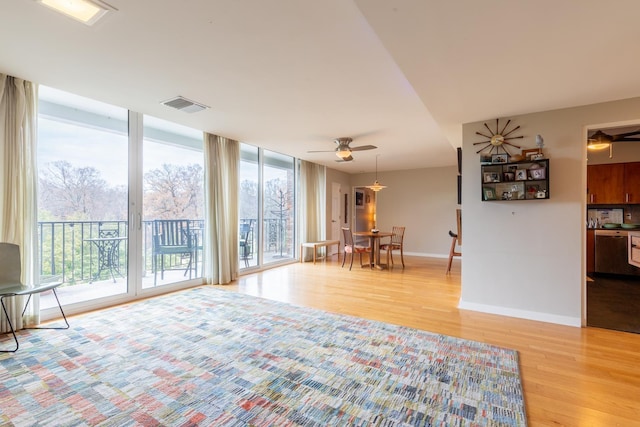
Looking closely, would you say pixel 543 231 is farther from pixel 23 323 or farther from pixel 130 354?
pixel 23 323

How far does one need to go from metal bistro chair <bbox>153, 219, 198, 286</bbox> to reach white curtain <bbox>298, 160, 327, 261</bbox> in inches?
116

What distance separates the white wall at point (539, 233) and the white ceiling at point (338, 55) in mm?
183

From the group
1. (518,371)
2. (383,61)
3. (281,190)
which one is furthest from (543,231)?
(281,190)

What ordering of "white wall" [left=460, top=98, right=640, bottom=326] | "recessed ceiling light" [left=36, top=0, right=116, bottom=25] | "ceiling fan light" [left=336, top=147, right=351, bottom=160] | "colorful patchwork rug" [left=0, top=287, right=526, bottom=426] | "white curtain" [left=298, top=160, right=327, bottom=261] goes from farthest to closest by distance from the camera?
"white curtain" [left=298, top=160, right=327, bottom=261]
"ceiling fan light" [left=336, top=147, right=351, bottom=160]
"white wall" [left=460, top=98, right=640, bottom=326]
"recessed ceiling light" [left=36, top=0, right=116, bottom=25]
"colorful patchwork rug" [left=0, top=287, right=526, bottom=426]

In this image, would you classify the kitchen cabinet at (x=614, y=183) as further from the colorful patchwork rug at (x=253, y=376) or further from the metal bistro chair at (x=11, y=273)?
the metal bistro chair at (x=11, y=273)

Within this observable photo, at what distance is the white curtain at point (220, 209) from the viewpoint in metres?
4.63

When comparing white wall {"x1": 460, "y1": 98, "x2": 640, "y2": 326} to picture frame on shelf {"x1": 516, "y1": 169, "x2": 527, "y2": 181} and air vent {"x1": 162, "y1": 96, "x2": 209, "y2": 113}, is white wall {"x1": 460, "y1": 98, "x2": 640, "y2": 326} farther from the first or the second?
air vent {"x1": 162, "y1": 96, "x2": 209, "y2": 113}

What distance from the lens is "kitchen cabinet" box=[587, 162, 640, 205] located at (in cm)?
496

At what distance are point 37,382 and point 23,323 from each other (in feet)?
4.48

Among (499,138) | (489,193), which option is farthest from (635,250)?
(499,138)

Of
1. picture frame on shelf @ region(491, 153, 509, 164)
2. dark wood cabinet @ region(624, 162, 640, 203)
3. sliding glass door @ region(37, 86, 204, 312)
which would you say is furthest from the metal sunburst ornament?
sliding glass door @ region(37, 86, 204, 312)

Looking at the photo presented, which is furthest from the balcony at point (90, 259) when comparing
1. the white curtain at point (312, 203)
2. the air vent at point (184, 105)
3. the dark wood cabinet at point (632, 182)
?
the dark wood cabinet at point (632, 182)

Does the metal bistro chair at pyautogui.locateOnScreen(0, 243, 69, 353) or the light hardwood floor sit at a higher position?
the metal bistro chair at pyautogui.locateOnScreen(0, 243, 69, 353)

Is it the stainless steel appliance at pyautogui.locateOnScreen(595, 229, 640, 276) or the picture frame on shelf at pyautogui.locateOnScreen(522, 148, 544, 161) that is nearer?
the picture frame on shelf at pyautogui.locateOnScreen(522, 148, 544, 161)
